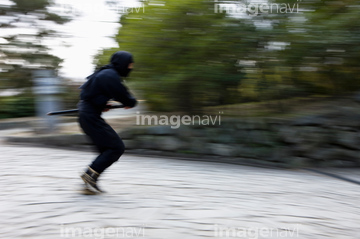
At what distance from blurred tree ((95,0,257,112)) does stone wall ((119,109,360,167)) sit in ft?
2.64

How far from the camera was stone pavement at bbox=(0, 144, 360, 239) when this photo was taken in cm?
327

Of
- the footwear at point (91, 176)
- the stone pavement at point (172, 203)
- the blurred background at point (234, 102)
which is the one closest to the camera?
the stone pavement at point (172, 203)

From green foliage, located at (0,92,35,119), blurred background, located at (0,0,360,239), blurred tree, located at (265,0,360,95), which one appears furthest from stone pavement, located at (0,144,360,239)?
green foliage, located at (0,92,35,119)

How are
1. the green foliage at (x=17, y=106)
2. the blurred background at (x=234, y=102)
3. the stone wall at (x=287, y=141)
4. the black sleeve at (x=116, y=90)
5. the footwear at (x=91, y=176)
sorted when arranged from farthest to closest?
1. the green foliage at (x=17, y=106)
2. the stone wall at (x=287, y=141)
3. the blurred background at (x=234, y=102)
4. the footwear at (x=91, y=176)
5. the black sleeve at (x=116, y=90)

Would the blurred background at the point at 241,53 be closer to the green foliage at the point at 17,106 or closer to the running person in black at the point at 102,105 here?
the running person in black at the point at 102,105

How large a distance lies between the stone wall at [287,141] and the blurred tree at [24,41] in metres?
9.81

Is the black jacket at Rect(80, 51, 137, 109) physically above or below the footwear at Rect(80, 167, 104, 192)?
above

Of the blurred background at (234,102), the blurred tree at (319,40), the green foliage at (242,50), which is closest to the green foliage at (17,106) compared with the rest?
the blurred background at (234,102)

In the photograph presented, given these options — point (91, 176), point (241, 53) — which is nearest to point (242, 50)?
point (241, 53)

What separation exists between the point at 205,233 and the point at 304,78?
5.06 metres

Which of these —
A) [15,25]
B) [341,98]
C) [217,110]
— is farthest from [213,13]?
[15,25]

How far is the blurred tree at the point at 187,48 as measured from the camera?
6.95 meters

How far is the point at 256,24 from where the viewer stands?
698 centimetres

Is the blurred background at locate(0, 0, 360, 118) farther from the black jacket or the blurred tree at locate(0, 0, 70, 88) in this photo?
the blurred tree at locate(0, 0, 70, 88)
